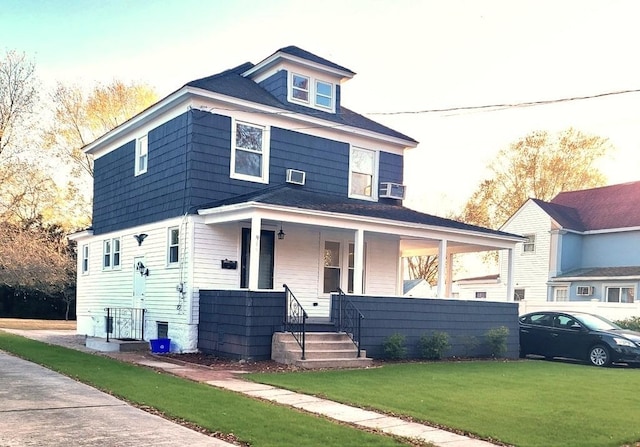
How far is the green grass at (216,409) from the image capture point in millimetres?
6051

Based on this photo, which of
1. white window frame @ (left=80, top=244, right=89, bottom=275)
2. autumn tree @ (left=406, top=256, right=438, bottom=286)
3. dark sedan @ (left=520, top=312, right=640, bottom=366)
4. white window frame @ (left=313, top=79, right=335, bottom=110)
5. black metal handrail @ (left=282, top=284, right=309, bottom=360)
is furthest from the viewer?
autumn tree @ (left=406, top=256, right=438, bottom=286)

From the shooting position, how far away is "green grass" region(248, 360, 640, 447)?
22.0 ft

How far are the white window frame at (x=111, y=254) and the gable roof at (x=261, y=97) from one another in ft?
19.7

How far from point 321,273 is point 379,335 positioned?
10.6 feet

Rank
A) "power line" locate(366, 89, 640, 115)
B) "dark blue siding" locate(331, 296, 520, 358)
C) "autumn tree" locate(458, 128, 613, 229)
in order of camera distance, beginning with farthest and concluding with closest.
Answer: "autumn tree" locate(458, 128, 613, 229) → "dark blue siding" locate(331, 296, 520, 358) → "power line" locate(366, 89, 640, 115)

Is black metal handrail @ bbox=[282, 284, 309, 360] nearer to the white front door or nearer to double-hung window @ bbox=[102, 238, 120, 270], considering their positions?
the white front door

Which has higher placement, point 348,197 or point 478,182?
point 478,182

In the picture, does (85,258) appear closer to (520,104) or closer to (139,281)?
(139,281)

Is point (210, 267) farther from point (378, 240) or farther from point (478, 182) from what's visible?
point (478, 182)

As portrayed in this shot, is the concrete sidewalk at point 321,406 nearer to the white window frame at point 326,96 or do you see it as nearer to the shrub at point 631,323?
the white window frame at point 326,96

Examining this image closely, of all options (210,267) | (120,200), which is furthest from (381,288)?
(120,200)

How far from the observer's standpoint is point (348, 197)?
17.5 m

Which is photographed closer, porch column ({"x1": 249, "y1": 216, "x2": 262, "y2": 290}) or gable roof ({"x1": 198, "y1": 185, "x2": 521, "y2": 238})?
porch column ({"x1": 249, "y1": 216, "x2": 262, "y2": 290})

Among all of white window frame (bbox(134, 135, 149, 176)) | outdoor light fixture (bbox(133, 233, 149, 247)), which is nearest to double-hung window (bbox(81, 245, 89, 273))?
outdoor light fixture (bbox(133, 233, 149, 247))
